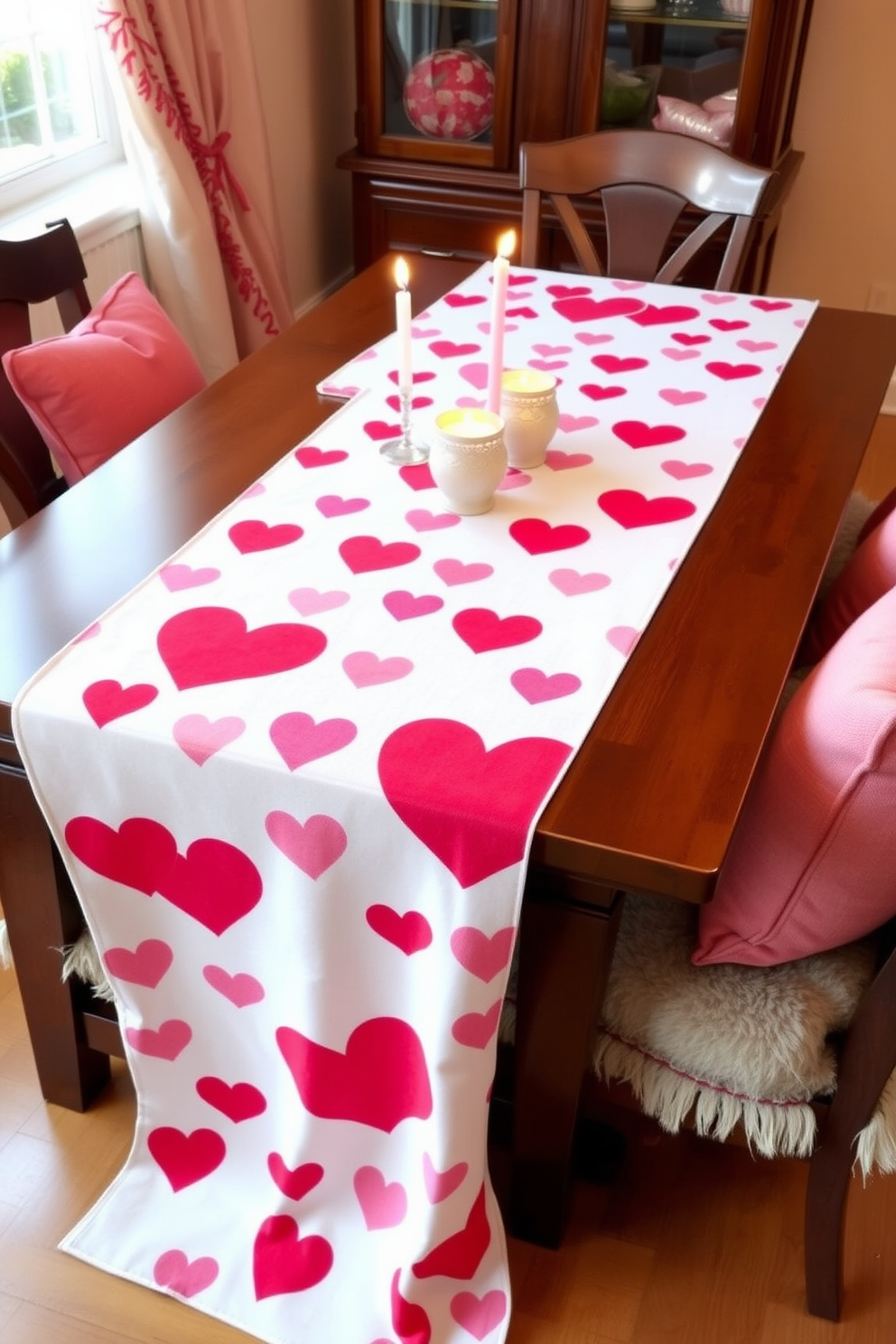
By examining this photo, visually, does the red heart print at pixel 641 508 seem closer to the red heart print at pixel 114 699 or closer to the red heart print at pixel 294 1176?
the red heart print at pixel 114 699

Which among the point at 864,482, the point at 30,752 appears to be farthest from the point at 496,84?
the point at 30,752

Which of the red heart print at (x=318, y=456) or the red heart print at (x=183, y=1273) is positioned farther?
the red heart print at (x=318, y=456)

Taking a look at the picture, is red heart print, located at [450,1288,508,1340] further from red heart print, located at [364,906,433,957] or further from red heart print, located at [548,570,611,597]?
red heart print, located at [548,570,611,597]

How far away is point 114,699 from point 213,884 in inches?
7.6

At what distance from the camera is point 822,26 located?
3043 mm

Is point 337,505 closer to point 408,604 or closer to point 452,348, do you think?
point 408,604

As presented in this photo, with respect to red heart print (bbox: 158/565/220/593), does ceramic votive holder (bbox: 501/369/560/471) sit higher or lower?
higher

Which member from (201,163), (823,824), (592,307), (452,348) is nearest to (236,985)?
(823,824)

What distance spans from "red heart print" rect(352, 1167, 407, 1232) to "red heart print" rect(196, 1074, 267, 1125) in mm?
127

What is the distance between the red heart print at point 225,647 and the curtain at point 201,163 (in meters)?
→ 1.55

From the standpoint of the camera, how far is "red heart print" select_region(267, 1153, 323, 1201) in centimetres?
129

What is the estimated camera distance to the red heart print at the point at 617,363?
175 cm

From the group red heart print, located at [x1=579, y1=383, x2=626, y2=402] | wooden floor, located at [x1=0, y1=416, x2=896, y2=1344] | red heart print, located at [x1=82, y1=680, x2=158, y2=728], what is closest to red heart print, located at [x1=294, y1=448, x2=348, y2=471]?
red heart print, located at [x1=579, y1=383, x2=626, y2=402]

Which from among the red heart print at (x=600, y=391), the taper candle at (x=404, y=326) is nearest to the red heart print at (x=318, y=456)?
the taper candle at (x=404, y=326)
